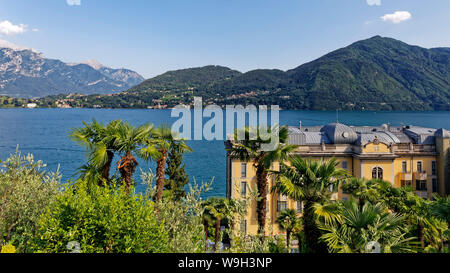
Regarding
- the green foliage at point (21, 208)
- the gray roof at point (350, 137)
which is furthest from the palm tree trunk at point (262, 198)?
the gray roof at point (350, 137)

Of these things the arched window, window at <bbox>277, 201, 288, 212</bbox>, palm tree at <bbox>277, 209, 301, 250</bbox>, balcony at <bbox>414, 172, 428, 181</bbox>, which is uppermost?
the arched window

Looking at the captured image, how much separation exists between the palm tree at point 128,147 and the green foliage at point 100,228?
3123 millimetres

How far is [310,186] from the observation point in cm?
1129

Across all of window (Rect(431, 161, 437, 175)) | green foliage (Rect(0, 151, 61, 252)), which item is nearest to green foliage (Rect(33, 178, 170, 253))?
green foliage (Rect(0, 151, 61, 252))

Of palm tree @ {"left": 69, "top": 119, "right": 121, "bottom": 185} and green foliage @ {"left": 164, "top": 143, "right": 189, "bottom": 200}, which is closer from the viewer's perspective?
palm tree @ {"left": 69, "top": 119, "right": 121, "bottom": 185}

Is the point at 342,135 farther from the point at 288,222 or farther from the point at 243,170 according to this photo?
the point at 288,222

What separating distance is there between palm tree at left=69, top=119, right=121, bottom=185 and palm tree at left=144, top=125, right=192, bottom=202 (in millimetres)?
1470

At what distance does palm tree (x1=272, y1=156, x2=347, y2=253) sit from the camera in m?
10.9

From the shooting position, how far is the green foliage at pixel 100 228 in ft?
25.9

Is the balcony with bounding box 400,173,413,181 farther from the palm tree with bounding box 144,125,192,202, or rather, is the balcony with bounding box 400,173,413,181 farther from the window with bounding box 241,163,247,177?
the palm tree with bounding box 144,125,192,202

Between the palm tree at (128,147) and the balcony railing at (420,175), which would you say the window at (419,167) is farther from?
the palm tree at (128,147)

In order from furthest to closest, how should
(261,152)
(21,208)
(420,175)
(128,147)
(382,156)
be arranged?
(420,175) → (382,156) → (261,152) → (128,147) → (21,208)

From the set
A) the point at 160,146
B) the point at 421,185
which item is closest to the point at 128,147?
the point at 160,146

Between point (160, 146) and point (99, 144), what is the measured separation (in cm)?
275
